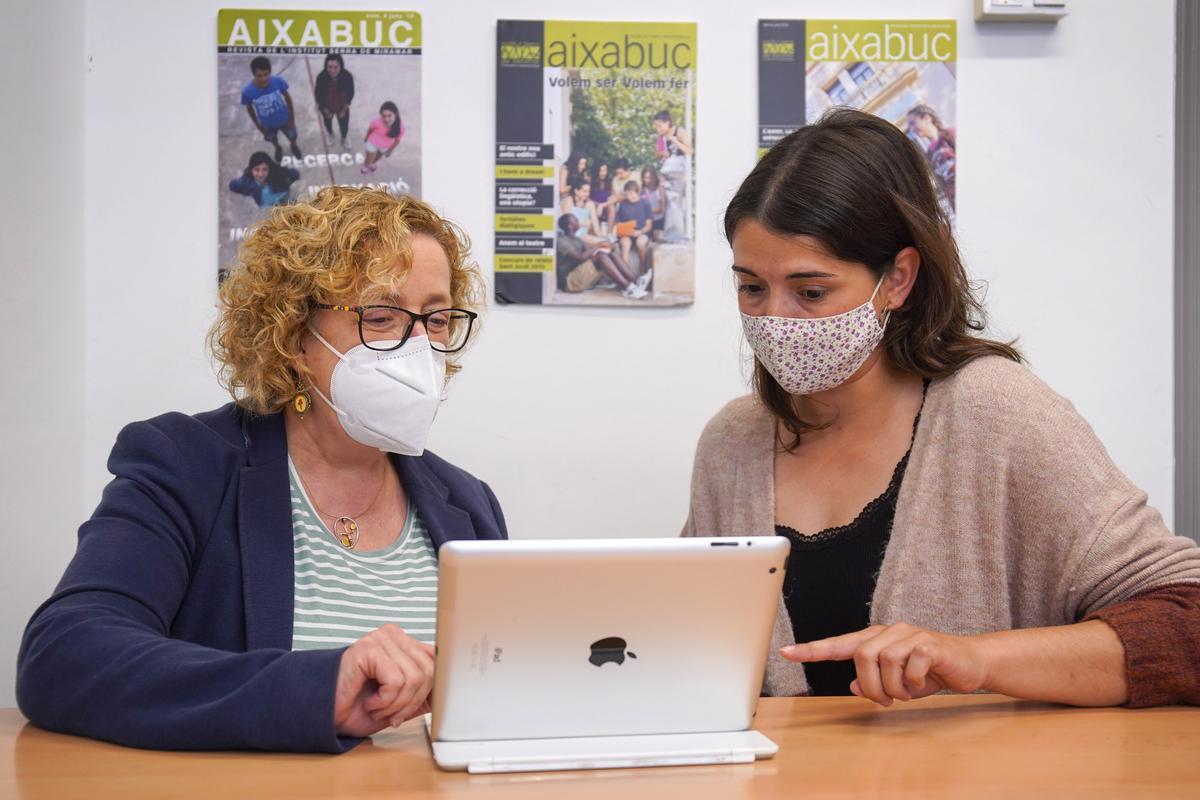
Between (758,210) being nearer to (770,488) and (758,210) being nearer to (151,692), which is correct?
(770,488)

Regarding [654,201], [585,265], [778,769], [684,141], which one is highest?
[684,141]

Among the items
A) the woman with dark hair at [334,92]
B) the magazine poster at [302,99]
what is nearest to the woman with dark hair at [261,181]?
the magazine poster at [302,99]

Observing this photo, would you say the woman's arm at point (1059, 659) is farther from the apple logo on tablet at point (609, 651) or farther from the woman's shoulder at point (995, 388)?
the woman's shoulder at point (995, 388)

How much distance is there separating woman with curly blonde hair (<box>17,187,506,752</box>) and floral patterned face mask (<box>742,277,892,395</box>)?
0.49 meters

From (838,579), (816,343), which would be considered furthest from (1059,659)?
(816,343)

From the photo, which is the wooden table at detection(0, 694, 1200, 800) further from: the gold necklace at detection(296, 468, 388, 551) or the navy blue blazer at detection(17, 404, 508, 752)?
the gold necklace at detection(296, 468, 388, 551)

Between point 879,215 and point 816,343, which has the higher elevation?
point 879,215

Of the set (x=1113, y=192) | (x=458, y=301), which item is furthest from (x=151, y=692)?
(x=1113, y=192)

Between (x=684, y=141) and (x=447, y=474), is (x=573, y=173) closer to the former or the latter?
(x=684, y=141)

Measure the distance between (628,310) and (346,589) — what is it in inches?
38.6

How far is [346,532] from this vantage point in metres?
1.67

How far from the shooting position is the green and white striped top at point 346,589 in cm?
155

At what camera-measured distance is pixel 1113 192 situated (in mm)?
2426

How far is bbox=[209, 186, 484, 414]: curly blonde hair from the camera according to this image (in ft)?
5.41
